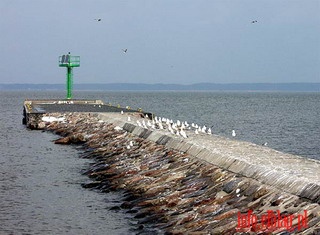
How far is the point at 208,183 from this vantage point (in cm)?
1809

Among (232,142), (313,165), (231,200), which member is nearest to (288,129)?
(232,142)

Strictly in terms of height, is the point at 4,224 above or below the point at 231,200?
below

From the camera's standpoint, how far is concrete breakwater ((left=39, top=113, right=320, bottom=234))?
13.8 metres

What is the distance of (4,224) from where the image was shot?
17422 mm

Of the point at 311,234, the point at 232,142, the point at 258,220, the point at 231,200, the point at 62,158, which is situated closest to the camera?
the point at 311,234

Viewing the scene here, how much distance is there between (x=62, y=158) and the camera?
32.8 metres

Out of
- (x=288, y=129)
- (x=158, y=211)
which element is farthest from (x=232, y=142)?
(x=288, y=129)

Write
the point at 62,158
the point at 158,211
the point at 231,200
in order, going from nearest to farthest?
the point at 231,200 < the point at 158,211 < the point at 62,158

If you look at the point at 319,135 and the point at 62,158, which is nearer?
the point at 62,158

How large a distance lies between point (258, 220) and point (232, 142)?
515 inches

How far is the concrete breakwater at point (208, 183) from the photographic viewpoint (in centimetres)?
1378

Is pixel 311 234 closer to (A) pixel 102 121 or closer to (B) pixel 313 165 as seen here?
(B) pixel 313 165

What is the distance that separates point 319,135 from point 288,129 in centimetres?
688

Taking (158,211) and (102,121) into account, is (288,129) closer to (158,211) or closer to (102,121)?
(102,121)
